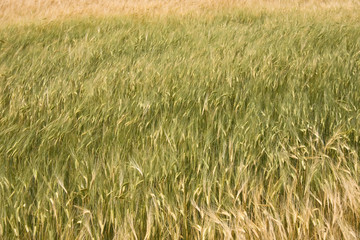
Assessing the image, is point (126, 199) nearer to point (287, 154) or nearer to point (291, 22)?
point (287, 154)

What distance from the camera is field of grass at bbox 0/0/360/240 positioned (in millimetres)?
1086

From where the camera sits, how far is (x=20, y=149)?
48.6 inches

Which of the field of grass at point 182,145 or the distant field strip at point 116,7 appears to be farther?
the distant field strip at point 116,7

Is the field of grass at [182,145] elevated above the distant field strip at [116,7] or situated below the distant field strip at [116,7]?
below

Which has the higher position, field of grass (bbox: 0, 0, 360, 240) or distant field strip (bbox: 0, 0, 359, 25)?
distant field strip (bbox: 0, 0, 359, 25)

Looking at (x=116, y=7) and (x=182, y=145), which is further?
(x=116, y=7)

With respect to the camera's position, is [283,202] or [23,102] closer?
[283,202]

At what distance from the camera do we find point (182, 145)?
1265 millimetres

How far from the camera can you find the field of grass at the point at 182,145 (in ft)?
3.56

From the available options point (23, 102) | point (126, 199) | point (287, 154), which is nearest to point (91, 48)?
point (23, 102)

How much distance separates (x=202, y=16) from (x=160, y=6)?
2.35ft

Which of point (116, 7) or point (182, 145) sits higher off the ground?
point (116, 7)

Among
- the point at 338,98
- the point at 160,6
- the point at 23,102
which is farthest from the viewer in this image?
the point at 160,6

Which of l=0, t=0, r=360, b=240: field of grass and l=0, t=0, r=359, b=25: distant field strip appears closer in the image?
l=0, t=0, r=360, b=240: field of grass
